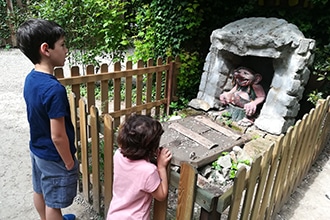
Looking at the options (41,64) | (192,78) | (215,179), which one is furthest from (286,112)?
(41,64)

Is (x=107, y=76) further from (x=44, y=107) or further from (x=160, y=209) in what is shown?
(x=160, y=209)

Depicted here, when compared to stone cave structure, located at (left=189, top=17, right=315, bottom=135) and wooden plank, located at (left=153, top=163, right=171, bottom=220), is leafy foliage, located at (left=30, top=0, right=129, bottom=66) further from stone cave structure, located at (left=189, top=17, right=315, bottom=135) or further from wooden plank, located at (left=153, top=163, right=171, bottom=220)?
wooden plank, located at (left=153, top=163, right=171, bottom=220)

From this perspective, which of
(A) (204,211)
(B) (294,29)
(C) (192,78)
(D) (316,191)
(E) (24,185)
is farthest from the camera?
(C) (192,78)

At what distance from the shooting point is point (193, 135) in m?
3.79

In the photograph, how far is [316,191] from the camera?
3053 millimetres

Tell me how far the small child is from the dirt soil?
1056 millimetres

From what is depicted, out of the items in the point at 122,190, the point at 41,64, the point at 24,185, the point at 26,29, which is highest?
the point at 26,29

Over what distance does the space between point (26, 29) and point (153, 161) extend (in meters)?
1.02

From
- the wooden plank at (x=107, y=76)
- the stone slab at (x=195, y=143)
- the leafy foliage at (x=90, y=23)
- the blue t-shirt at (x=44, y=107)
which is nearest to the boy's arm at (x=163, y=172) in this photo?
the blue t-shirt at (x=44, y=107)

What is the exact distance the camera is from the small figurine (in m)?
4.17

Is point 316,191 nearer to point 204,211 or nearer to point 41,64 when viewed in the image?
point 204,211

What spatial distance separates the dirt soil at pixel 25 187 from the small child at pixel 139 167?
1056mm

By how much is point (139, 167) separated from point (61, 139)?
55 centimetres

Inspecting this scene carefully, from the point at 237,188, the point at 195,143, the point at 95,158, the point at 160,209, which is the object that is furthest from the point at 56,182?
the point at 195,143
